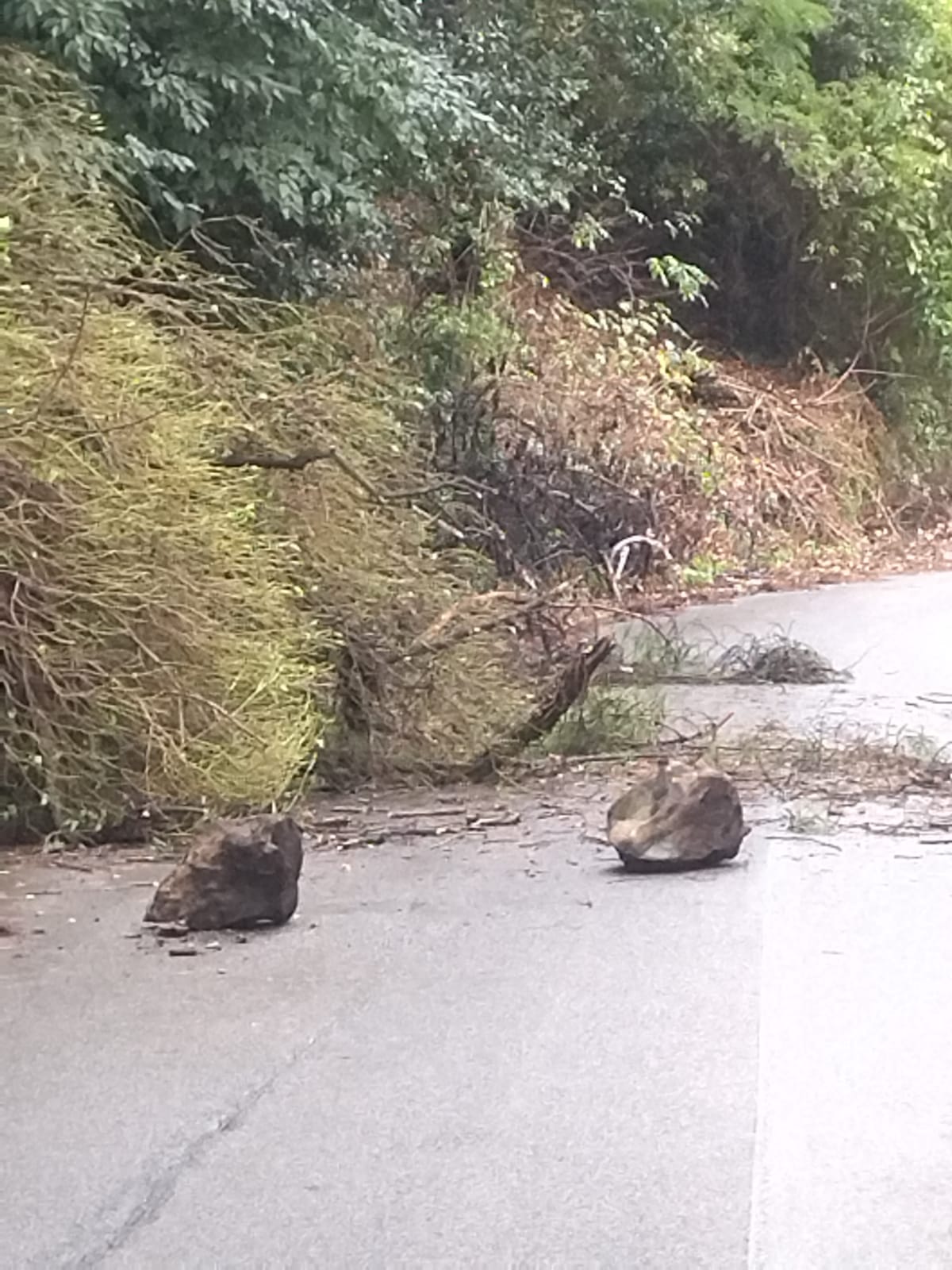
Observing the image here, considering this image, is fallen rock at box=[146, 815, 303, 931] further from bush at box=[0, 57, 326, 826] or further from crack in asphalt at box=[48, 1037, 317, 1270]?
crack in asphalt at box=[48, 1037, 317, 1270]

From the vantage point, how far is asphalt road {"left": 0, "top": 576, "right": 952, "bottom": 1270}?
3.86 m

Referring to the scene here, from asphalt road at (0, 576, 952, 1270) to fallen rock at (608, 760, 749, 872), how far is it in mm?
82

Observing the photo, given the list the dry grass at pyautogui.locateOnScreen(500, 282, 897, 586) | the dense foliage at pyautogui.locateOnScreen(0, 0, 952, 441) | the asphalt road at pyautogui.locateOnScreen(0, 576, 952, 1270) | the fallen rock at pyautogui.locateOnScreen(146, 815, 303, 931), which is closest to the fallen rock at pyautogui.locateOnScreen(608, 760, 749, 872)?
the asphalt road at pyautogui.locateOnScreen(0, 576, 952, 1270)

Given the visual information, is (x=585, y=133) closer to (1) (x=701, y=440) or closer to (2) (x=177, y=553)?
(1) (x=701, y=440)

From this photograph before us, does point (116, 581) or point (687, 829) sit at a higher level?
point (116, 581)

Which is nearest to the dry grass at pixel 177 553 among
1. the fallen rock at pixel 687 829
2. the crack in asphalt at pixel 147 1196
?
the fallen rock at pixel 687 829

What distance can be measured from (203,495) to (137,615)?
0.72 meters

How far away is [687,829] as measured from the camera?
6.82m

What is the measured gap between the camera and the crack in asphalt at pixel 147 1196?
379 cm

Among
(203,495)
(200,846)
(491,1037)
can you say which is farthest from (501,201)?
(491,1037)

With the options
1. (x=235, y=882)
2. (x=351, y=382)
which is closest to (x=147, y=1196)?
(x=235, y=882)

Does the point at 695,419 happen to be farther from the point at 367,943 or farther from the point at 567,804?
the point at 367,943

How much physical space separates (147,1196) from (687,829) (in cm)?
311

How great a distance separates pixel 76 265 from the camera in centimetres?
828
